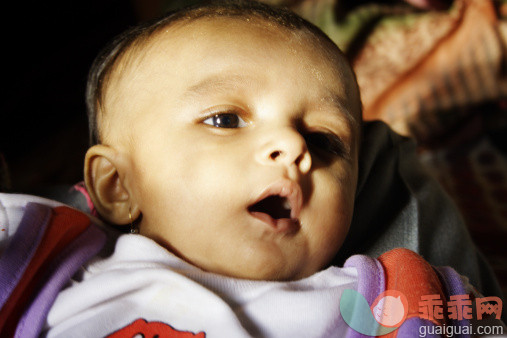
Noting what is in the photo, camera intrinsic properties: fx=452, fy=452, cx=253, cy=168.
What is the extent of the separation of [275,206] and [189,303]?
0.18 m

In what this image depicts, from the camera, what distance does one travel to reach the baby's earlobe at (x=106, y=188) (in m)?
0.74

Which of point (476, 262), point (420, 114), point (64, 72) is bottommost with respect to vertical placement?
point (420, 114)

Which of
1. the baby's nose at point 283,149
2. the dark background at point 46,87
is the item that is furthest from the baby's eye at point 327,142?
the dark background at point 46,87

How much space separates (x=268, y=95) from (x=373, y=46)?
3.86 feet

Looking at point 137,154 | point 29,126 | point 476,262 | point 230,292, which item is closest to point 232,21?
point 137,154

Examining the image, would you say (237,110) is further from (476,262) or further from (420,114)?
(420,114)

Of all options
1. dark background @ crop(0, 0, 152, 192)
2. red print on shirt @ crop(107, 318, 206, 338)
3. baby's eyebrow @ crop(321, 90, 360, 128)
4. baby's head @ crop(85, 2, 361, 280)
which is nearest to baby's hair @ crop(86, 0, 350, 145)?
baby's head @ crop(85, 2, 361, 280)

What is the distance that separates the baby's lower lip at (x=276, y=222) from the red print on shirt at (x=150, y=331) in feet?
0.53

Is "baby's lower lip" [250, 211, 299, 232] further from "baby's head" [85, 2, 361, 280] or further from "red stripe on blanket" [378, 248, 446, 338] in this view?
"red stripe on blanket" [378, 248, 446, 338]

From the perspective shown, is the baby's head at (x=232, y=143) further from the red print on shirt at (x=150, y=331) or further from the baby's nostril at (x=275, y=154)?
the red print on shirt at (x=150, y=331)

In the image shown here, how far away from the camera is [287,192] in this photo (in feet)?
1.97

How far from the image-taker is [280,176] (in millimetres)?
598

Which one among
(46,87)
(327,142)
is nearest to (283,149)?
(327,142)

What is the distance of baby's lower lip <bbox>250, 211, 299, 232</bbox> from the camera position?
605mm
